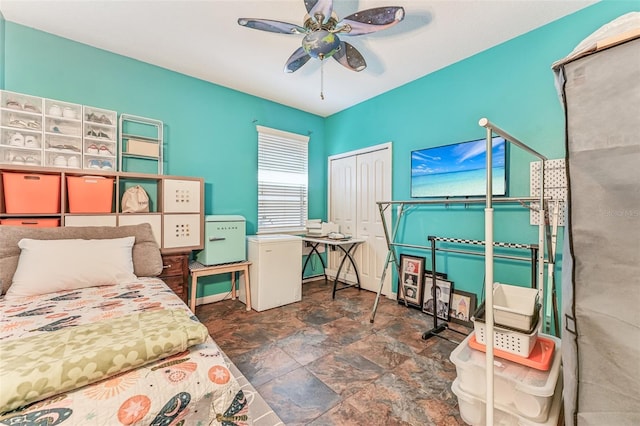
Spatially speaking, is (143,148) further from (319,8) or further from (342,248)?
(342,248)

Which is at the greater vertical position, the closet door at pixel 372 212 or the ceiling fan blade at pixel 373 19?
the ceiling fan blade at pixel 373 19

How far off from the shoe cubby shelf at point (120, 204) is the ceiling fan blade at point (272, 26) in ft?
5.57

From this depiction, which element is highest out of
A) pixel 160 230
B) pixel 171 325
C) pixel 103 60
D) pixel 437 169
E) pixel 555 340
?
pixel 103 60

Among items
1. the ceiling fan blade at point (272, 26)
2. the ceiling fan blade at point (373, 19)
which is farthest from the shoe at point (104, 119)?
the ceiling fan blade at point (373, 19)

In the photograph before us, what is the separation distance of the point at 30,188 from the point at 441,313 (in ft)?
13.0

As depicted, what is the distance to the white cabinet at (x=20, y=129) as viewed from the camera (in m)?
2.21

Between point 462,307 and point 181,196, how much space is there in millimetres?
3231

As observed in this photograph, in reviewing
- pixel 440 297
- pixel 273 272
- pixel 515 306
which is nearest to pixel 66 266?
pixel 273 272

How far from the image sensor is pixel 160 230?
2.67 metres

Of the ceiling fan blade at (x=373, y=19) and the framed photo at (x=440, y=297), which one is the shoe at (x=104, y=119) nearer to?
the ceiling fan blade at (x=373, y=19)

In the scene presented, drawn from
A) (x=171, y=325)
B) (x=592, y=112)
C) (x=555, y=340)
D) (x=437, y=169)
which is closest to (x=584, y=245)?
(x=592, y=112)

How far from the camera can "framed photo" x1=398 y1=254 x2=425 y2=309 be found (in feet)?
10.1

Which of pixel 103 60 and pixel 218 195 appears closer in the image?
pixel 103 60

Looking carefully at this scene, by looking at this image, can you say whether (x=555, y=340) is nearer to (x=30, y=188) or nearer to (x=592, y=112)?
(x=592, y=112)
